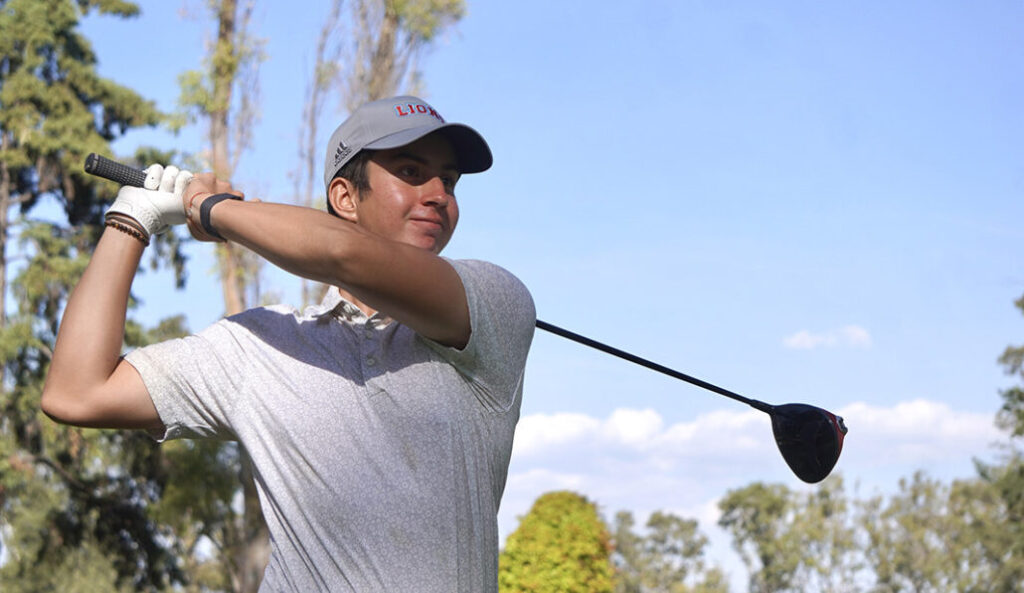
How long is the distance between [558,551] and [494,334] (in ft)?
31.0

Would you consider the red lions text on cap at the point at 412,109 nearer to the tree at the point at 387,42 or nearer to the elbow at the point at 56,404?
the elbow at the point at 56,404

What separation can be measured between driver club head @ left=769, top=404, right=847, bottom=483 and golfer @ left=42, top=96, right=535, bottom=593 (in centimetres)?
133

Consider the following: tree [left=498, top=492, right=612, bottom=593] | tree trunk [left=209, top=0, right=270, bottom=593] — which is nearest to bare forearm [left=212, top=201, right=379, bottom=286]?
tree [left=498, top=492, right=612, bottom=593]

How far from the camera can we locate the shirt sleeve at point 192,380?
250 cm

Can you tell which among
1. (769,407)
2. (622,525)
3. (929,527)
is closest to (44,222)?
(769,407)

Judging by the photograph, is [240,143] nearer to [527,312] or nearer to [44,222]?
[44,222]

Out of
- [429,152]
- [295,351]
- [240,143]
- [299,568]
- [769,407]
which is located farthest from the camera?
[240,143]

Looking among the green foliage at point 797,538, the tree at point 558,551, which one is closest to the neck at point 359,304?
the tree at point 558,551

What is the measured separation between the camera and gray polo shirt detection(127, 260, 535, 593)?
2270 mm

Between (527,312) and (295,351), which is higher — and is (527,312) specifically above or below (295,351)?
above

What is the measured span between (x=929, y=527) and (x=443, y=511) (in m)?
44.1

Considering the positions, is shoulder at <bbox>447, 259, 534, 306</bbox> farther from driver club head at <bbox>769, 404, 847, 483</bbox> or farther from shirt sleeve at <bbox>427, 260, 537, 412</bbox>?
driver club head at <bbox>769, 404, 847, 483</bbox>

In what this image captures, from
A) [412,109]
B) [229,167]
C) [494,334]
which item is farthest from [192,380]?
[229,167]

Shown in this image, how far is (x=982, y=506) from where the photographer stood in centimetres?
→ 4212
